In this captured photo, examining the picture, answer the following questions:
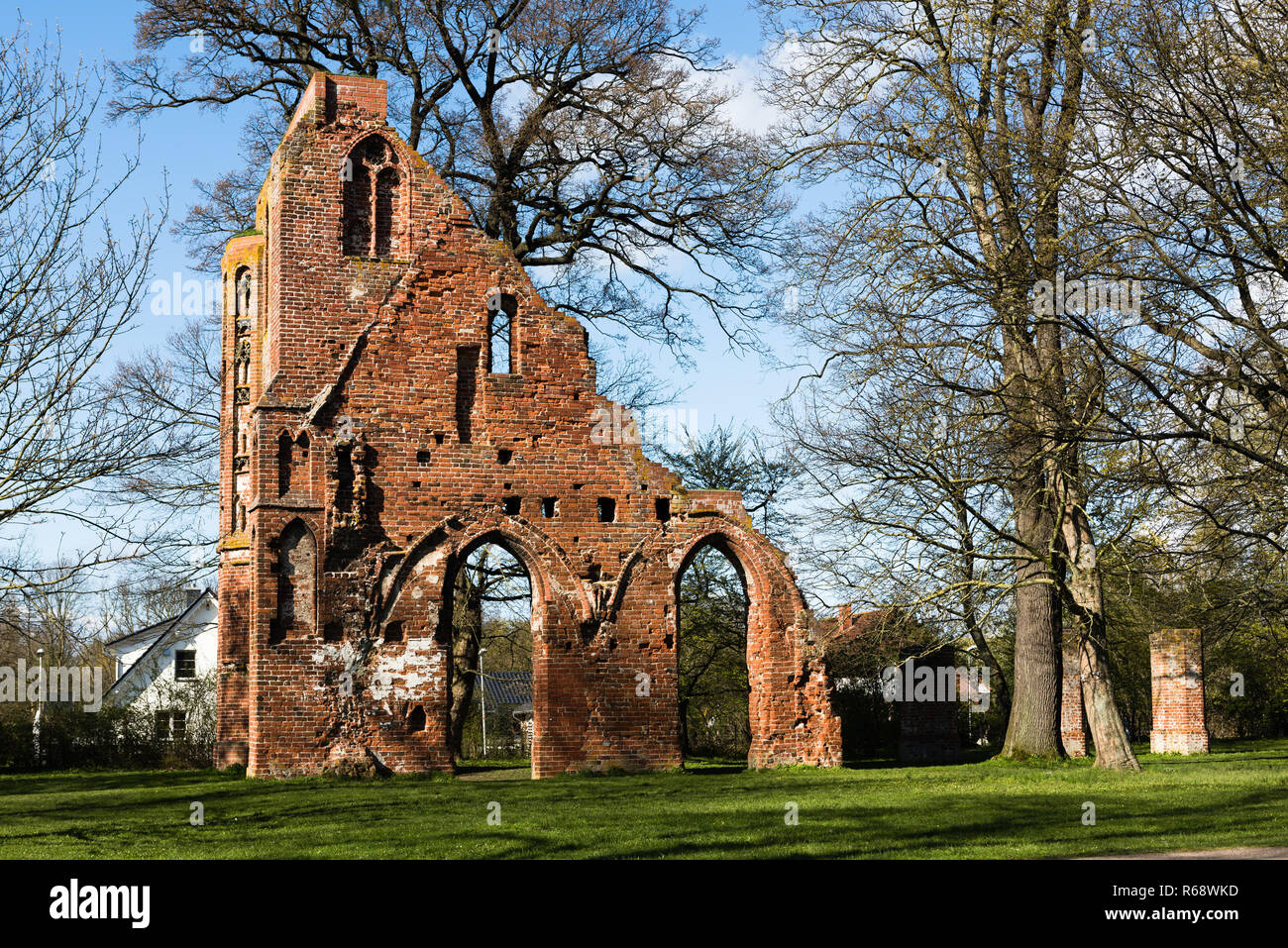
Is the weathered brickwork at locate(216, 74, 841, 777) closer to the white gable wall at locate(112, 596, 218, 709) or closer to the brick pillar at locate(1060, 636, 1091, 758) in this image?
the brick pillar at locate(1060, 636, 1091, 758)

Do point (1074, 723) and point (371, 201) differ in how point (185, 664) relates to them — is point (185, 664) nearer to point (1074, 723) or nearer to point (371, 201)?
point (371, 201)

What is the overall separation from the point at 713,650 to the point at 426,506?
12.5 metres

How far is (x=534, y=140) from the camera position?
87.0 feet

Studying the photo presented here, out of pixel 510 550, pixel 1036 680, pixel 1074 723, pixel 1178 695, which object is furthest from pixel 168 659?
pixel 1036 680

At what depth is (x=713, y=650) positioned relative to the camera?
31.0 m

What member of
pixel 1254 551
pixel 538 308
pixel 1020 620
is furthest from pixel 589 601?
pixel 1254 551

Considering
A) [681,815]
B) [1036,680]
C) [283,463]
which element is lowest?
[681,815]

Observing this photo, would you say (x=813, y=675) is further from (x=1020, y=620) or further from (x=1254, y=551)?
(x=1254, y=551)

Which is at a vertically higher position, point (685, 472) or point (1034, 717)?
point (685, 472)

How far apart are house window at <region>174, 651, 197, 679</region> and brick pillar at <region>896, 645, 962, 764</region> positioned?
22824 mm

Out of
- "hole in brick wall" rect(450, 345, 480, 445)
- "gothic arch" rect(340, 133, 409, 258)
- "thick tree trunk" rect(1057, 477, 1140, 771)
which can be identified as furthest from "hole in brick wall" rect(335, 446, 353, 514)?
"thick tree trunk" rect(1057, 477, 1140, 771)

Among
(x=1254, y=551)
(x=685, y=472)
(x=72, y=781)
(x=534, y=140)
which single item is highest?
(x=534, y=140)

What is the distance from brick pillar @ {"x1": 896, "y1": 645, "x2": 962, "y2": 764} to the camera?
2998 centimetres
